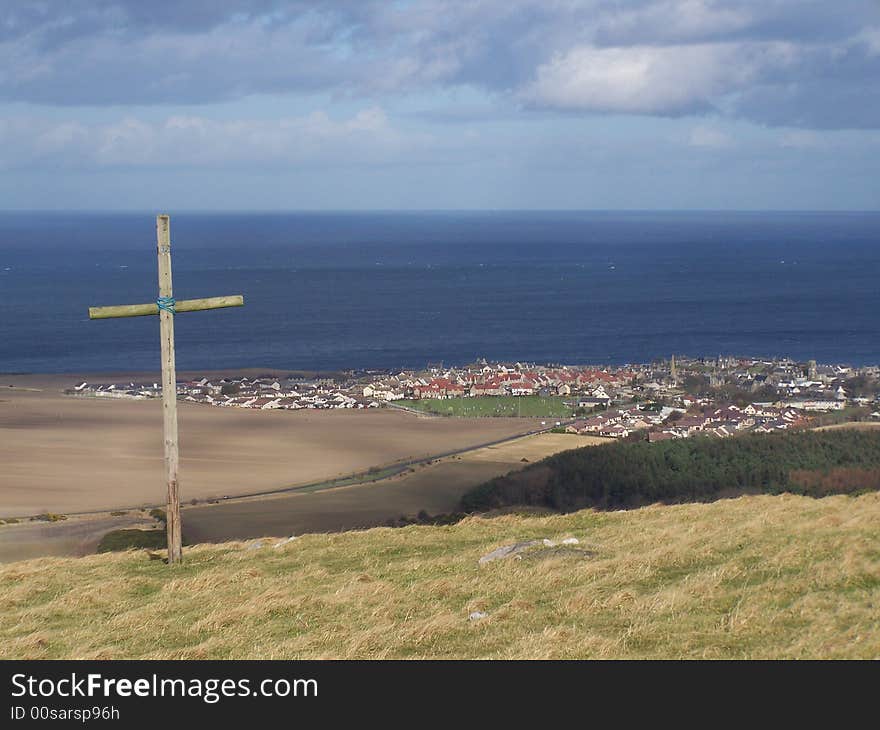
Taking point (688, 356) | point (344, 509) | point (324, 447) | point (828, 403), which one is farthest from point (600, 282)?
point (344, 509)

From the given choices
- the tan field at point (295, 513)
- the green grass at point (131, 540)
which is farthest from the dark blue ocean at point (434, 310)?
the green grass at point (131, 540)

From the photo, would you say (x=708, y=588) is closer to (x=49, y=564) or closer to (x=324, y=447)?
(x=49, y=564)

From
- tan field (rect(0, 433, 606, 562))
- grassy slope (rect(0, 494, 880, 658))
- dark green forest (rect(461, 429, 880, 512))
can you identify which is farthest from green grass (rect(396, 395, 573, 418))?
grassy slope (rect(0, 494, 880, 658))

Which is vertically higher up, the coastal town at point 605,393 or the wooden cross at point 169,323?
the wooden cross at point 169,323

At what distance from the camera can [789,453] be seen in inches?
1103

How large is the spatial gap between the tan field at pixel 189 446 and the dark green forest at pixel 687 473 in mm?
7006

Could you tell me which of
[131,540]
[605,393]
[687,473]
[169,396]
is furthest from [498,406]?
[169,396]

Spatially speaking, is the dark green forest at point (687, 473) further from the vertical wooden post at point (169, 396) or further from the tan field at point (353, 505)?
the vertical wooden post at point (169, 396)

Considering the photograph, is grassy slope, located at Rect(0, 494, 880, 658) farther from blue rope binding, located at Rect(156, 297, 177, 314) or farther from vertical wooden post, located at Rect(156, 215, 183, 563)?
blue rope binding, located at Rect(156, 297, 177, 314)

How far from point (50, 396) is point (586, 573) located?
140ft

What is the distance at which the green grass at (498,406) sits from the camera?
45.0 meters

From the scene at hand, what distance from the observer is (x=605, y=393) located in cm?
5056

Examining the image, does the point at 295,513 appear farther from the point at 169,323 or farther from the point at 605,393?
the point at 605,393

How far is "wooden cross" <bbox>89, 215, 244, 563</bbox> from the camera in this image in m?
12.5
